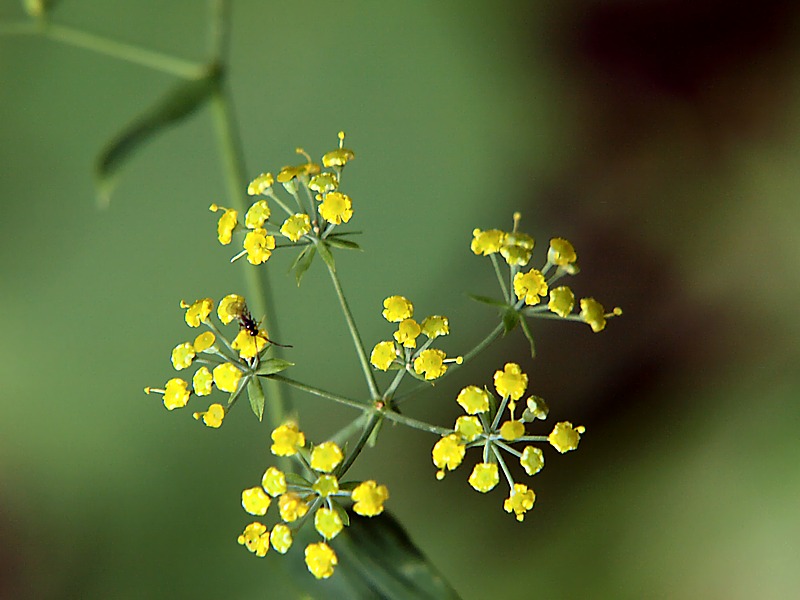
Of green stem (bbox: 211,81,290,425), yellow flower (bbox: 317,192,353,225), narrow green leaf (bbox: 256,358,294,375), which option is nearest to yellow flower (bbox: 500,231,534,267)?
yellow flower (bbox: 317,192,353,225)

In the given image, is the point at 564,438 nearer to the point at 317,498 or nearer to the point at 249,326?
the point at 317,498

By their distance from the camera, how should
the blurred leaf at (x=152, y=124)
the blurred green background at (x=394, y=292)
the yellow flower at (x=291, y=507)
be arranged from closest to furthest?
the yellow flower at (x=291, y=507) < the blurred leaf at (x=152, y=124) < the blurred green background at (x=394, y=292)

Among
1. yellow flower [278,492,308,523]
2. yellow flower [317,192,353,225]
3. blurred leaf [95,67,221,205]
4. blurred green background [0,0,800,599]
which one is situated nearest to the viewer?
yellow flower [278,492,308,523]

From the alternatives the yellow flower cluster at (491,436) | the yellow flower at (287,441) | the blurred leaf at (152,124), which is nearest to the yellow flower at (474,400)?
the yellow flower cluster at (491,436)

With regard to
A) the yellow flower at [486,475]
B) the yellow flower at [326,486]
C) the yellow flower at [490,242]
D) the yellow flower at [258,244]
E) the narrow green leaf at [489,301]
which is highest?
the yellow flower at [258,244]

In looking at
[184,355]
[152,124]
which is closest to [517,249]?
[184,355]

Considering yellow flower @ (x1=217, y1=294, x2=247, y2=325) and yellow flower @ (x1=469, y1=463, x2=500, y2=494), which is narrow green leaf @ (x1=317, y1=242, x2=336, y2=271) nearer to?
yellow flower @ (x1=217, y1=294, x2=247, y2=325)

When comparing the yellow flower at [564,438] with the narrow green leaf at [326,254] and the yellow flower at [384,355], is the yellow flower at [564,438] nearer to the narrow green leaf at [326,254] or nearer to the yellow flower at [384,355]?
the yellow flower at [384,355]
